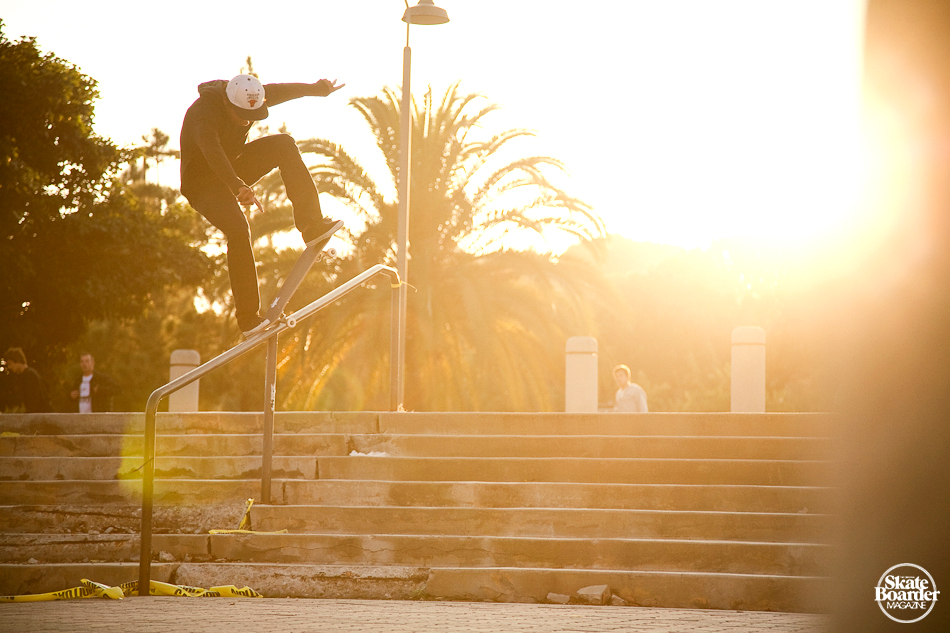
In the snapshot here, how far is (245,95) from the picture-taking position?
578 cm

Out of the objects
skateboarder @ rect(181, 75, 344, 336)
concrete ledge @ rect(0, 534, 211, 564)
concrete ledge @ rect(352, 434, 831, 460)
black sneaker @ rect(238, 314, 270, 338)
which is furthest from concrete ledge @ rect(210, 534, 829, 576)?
skateboarder @ rect(181, 75, 344, 336)

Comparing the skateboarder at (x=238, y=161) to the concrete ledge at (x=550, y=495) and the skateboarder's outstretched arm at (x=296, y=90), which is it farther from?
the concrete ledge at (x=550, y=495)

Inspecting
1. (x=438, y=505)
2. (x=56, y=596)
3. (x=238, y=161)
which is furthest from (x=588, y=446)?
(x=56, y=596)

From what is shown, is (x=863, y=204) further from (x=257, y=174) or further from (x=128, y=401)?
(x=128, y=401)

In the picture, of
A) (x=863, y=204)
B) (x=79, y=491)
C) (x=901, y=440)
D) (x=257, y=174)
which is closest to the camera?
(x=901, y=440)

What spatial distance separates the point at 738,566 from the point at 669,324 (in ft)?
135

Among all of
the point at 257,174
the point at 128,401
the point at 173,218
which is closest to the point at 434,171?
the point at 173,218

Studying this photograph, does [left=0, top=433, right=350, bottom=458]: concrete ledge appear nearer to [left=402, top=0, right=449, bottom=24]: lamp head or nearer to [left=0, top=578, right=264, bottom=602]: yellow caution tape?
[left=0, top=578, right=264, bottom=602]: yellow caution tape

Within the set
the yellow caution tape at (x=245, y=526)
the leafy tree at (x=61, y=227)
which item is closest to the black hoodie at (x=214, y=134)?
the yellow caution tape at (x=245, y=526)

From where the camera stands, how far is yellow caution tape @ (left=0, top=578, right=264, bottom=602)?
18.2ft

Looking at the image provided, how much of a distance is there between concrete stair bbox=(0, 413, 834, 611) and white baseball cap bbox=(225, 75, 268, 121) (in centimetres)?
262

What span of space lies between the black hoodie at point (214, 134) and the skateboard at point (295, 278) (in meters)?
0.88

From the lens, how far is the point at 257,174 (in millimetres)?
6324

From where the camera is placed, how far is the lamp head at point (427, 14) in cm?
1139
